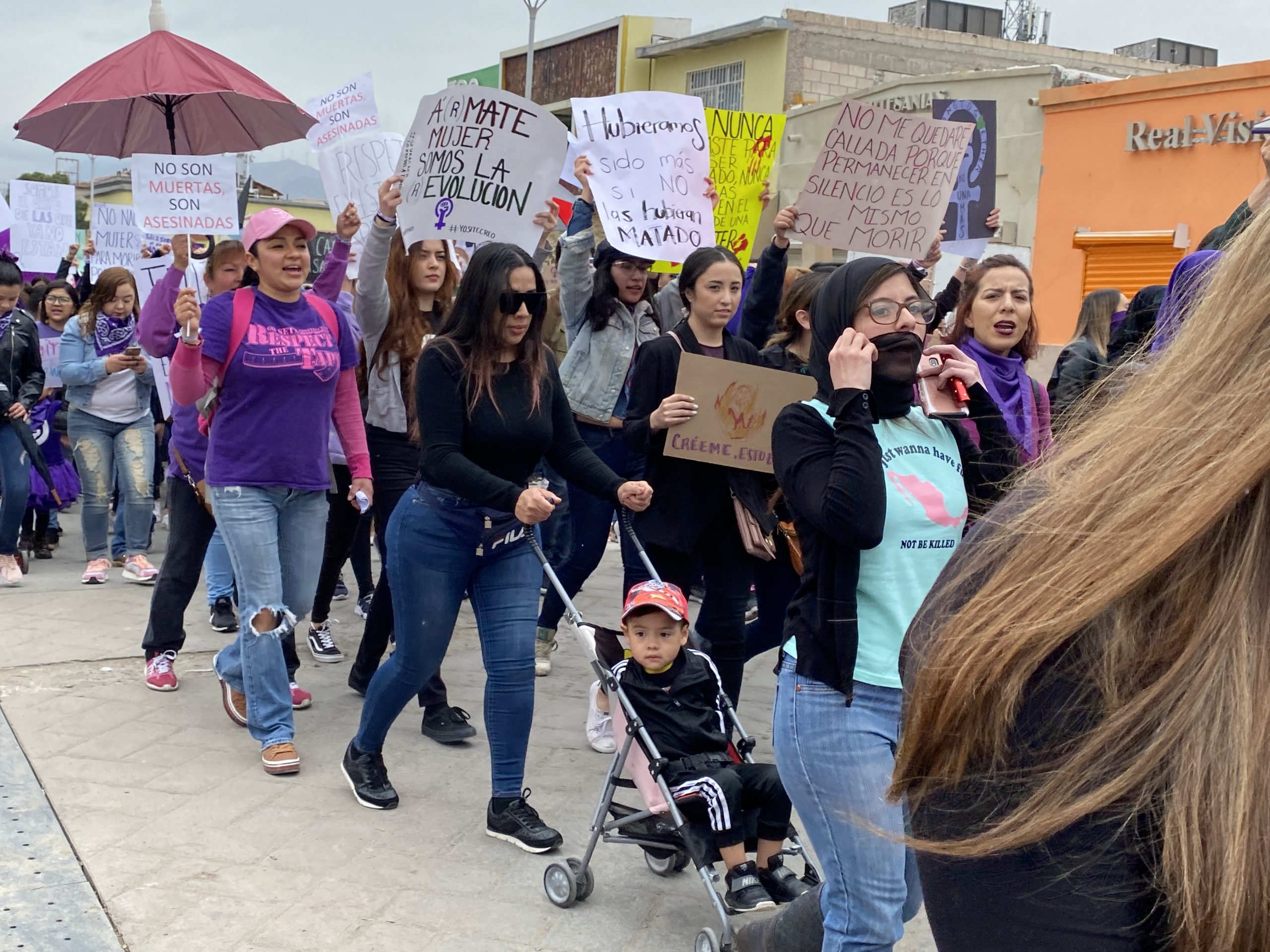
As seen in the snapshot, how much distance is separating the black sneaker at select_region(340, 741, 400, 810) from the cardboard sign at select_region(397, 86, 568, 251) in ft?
7.82

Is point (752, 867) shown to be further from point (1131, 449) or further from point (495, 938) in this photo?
point (1131, 449)

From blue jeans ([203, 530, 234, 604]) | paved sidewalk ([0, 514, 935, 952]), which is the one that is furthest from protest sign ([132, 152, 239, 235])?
paved sidewalk ([0, 514, 935, 952])

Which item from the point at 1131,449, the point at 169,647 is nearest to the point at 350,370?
the point at 169,647

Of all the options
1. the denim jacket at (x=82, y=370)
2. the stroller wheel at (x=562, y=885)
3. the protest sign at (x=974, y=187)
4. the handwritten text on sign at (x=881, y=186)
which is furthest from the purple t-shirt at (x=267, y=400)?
the denim jacket at (x=82, y=370)

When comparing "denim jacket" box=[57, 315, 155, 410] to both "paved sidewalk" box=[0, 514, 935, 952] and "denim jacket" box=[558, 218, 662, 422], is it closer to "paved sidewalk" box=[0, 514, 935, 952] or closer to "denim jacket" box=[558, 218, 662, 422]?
"paved sidewalk" box=[0, 514, 935, 952]

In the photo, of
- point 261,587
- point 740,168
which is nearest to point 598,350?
point 740,168

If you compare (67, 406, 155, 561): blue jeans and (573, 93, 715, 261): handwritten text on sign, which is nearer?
(573, 93, 715, 261): handwritten text on sign

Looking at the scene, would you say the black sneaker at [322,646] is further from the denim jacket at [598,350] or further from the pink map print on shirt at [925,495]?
the pink map print on shirt at [925,495]

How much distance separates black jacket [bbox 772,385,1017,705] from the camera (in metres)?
2.77

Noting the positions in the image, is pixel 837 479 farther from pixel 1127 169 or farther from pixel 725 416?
pixel 1127 169

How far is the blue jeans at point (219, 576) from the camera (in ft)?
24.2

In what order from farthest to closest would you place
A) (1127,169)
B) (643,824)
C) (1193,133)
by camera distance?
(1127,169) → (1193,133) → (643,824)

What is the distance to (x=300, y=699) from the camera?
239 inches

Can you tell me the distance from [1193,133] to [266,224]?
16.4 m
